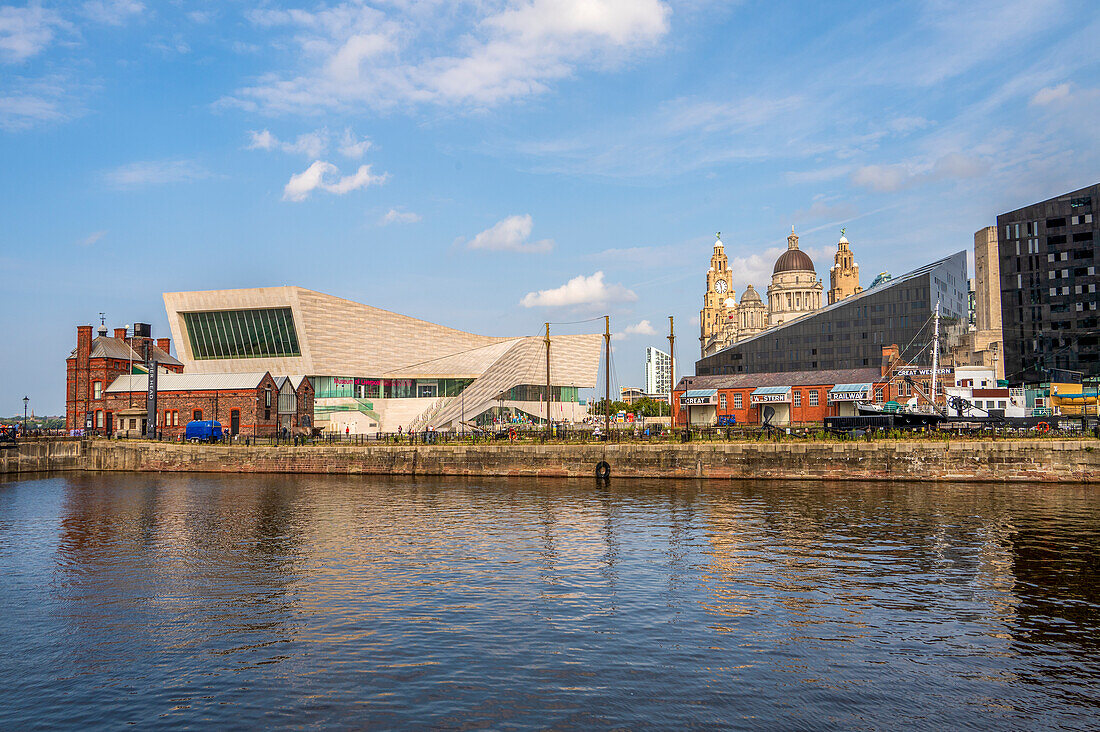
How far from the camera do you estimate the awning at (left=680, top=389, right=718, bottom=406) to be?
85.4m

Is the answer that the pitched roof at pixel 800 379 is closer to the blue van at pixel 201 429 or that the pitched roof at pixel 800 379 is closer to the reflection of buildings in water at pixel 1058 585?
the reflection of buildings in water at pixel 1058 585

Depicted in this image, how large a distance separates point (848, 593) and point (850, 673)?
600 cm

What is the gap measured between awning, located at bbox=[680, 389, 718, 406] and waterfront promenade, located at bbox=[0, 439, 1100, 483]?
36683mm

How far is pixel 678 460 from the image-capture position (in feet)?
161

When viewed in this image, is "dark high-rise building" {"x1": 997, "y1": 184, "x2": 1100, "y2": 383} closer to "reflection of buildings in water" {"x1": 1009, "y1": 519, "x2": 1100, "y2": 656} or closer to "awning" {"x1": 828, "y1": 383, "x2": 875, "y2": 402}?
"awning" {"x1": 828, "y1": 383, "x2": 875, "y2": 402}

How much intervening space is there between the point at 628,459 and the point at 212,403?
151 ft

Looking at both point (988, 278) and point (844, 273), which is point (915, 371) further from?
point (844, 273)

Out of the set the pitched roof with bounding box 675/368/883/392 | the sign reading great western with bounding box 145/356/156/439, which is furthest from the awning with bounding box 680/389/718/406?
the sign reading great western with bounding box 145/356/156/439

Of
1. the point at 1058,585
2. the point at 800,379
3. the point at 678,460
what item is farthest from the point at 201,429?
the point at 1058,585

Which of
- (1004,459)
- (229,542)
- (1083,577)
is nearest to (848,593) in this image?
(1083,577)

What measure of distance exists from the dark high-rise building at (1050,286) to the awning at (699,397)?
4834 cm

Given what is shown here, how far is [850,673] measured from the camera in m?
14.2

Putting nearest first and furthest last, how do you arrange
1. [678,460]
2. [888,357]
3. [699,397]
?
[678,460] → [888,357] → [699,397]

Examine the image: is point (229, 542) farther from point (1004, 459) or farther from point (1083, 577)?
point (1004, 459)
